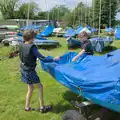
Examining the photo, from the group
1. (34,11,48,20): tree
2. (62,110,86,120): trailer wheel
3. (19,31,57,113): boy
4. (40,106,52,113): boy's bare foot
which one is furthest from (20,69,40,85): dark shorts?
(34,11,48,20): tree

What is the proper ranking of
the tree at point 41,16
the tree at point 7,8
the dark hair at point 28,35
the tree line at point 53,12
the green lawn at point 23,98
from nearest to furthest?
1. the dark hair at point 28,35
2. the green lawn at point 23,98
3. the tree line at point 53,12
4. the tree at point 7,8
5. the tree at point 41,16

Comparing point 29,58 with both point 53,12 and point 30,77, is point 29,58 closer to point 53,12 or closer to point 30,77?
point 30,77

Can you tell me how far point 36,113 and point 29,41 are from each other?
152 cm

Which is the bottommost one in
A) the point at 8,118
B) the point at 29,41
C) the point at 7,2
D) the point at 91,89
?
the point at 8,118

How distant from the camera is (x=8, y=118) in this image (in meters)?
5.41

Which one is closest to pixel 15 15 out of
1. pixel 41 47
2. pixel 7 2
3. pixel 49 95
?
pixel 7 2

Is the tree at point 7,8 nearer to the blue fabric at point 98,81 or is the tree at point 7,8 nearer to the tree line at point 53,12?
the tree line at point 53,12

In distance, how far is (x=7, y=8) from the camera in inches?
2648

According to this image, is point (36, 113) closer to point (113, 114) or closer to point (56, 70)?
point (56, 70)

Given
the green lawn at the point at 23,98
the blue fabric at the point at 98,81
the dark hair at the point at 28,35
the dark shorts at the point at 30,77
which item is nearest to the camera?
the blue fabric at the point at 98,81

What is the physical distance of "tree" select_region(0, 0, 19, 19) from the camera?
66250 millimetres

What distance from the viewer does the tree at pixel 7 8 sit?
66250 millimetres

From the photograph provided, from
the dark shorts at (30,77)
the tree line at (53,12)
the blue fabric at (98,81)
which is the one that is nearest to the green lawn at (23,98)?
the dark shorts at (30,77)

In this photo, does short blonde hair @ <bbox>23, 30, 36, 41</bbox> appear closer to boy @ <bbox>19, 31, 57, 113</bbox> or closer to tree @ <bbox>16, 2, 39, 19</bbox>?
boy @ <bbox>19, 31, 57, 113</bbox>
